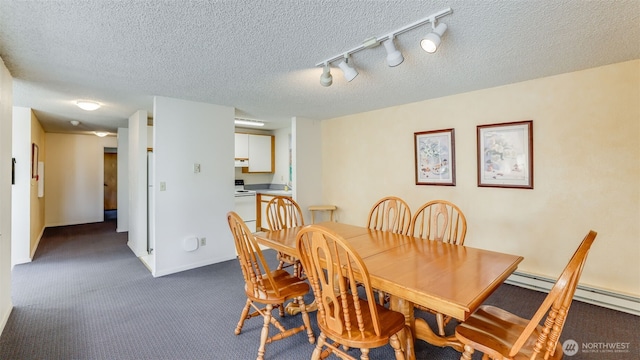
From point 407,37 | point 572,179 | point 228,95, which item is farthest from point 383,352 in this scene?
point 228,95

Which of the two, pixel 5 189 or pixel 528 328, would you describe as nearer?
pixel 528 328

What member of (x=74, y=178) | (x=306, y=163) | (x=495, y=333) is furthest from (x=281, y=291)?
(x=74, y=178)

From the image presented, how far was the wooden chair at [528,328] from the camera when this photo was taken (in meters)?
1.14

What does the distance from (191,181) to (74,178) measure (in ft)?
16.3

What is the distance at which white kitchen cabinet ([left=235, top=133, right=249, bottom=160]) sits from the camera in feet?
19.3

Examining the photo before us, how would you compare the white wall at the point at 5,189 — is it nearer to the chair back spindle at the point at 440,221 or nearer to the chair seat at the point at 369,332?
the chair seat at the point at 369,332

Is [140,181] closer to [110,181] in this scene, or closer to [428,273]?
[428,273]

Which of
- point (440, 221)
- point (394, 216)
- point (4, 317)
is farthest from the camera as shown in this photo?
point (440, 221)

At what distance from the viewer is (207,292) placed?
3.00 meters

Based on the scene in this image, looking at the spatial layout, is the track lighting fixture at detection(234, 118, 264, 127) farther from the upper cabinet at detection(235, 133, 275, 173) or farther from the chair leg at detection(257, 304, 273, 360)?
the chair leg at detection(257, 304, 273, 360)

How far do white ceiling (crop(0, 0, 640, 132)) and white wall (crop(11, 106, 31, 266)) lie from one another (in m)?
0.86

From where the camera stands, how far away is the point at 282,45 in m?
2.07

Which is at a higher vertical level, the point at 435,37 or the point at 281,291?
the point at 435,37

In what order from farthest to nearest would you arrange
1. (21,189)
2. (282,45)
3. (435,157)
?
(21,189) → (435,157) → (282,45)
